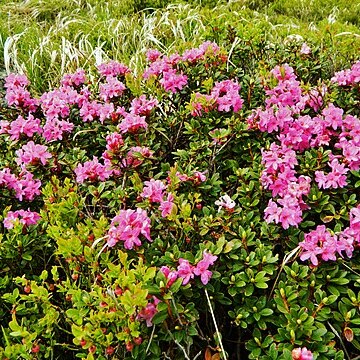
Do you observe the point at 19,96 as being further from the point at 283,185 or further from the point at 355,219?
the point at 355,219

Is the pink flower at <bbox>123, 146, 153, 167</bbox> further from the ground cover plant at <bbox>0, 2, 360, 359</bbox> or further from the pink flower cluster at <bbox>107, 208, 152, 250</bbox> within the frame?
the pink flower cluster at <bbox>107, 208, 152, 250</bbox>

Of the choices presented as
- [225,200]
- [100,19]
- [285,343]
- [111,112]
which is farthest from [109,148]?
[100,19]

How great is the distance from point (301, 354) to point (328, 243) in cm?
36

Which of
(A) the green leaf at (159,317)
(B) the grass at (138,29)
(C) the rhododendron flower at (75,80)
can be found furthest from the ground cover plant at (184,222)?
(B) the grass at (138,29)

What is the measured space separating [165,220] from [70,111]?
37.9 inches

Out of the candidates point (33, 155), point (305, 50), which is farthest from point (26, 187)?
point (305, 50)

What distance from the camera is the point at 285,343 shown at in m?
1.39

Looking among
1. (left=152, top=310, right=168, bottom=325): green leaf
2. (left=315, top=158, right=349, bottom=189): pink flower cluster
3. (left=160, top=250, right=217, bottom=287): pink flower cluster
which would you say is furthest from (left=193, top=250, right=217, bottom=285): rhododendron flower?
(left=315, top=158, right=349, bottom=189): pink flower cluster

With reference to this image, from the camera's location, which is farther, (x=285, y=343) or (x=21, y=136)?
(x=21, y=136)

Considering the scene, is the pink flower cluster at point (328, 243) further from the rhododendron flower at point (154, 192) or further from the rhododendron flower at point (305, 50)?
the rhododendron flower at point (305, 50)

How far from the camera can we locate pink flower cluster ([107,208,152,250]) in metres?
1.48

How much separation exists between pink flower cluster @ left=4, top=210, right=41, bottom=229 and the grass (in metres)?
1.62

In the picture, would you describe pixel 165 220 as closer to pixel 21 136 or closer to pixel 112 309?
pixel 112 309

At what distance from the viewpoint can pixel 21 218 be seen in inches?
72.1
